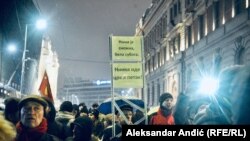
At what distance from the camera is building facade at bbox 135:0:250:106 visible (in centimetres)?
2200

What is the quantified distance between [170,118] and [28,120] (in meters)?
3.07

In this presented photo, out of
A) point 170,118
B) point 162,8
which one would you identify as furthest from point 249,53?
point 162,8

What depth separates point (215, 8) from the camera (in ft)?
88.2

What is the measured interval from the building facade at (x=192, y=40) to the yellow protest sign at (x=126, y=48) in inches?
98.7

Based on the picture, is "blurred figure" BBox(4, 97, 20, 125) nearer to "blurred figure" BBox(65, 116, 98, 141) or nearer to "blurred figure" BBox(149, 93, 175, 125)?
"blurred figure" BBox(65, 116, 98, 141)

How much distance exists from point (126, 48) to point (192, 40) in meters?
26.8

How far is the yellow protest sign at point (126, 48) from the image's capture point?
6.88 metres

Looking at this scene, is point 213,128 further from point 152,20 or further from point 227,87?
point 152,20

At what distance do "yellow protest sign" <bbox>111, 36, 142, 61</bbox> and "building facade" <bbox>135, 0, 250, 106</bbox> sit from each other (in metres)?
2.51

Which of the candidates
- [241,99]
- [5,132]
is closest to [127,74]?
[5,132]

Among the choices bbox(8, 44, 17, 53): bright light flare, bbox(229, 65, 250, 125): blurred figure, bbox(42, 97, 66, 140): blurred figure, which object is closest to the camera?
bbox(229, 65, 250, 125): blurred figure

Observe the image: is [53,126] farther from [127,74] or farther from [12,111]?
[127,74]

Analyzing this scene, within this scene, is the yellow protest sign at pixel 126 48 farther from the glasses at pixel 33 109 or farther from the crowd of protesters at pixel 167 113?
the glasses at pixel 33 109

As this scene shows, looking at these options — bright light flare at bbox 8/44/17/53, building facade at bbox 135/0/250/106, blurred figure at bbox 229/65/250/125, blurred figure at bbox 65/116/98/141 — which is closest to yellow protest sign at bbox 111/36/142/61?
blurred figure at bbox 65/116/98/141
